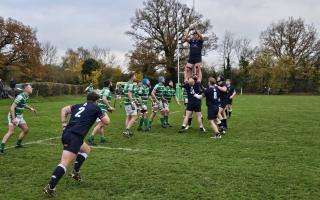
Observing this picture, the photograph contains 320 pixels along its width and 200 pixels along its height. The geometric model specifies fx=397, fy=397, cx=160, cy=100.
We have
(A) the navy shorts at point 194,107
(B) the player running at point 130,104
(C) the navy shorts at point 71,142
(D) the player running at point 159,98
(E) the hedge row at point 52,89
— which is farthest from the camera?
(E) the hedge row at point 52,89

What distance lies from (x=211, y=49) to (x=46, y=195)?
55.4 metres

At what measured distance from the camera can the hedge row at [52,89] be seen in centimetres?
4580

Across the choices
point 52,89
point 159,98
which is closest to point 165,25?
point 52,89

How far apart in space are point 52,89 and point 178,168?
41668 mm

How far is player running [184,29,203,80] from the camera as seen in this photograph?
15180 millimetres

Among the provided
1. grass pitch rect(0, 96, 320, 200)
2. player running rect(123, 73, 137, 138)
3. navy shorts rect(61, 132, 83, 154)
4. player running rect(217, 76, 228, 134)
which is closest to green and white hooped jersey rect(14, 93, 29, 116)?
grass pitch rect(0, 96, 320, 200)

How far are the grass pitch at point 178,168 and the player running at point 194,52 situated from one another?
2879 mm

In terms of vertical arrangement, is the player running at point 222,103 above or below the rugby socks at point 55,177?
above

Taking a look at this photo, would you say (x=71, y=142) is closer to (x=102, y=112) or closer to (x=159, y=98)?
(x=102, y=112)

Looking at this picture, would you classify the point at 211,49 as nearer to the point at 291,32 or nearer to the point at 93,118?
the point at 291,32

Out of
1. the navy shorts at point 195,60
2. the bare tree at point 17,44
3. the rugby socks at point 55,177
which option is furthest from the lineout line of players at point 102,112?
Result: the bare tree at point 17,44

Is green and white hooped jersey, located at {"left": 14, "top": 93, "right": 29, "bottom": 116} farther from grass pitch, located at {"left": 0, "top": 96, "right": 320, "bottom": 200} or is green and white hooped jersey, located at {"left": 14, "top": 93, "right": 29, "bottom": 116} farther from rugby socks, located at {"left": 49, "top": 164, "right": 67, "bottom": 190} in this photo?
rugby socks, located at {"left": 49, "top": 164, "right": 67, "bottom": 190}

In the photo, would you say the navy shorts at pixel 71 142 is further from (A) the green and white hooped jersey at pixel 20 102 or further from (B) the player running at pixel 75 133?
(A) the green and white hooped jersey at pixel 20 102

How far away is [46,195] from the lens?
7012mm
